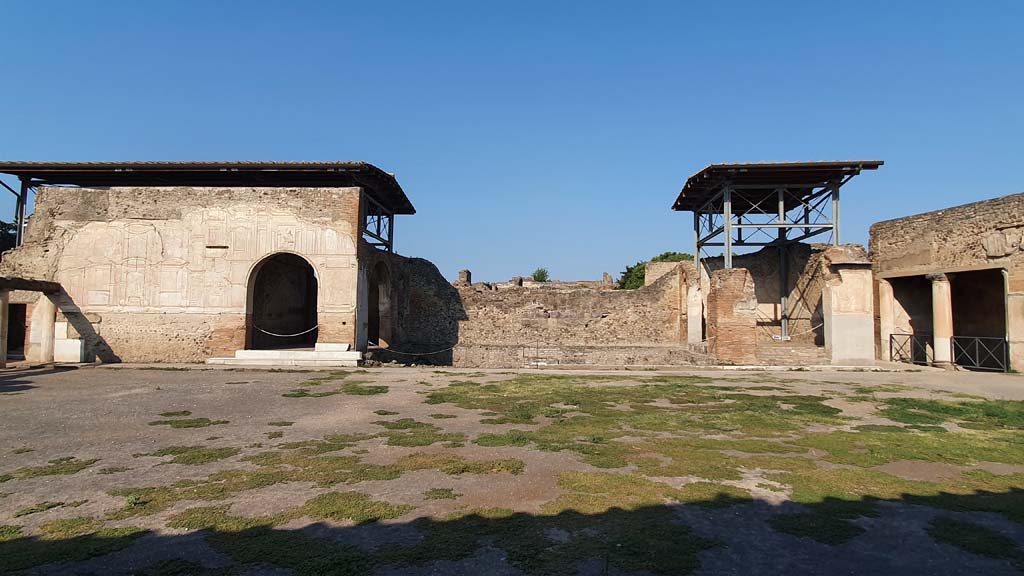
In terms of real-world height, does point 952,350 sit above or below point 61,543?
above

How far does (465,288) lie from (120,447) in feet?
58.8

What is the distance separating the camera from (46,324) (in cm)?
1599

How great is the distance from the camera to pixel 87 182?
18.8 metres

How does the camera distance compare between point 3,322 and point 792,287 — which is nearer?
point 3,322

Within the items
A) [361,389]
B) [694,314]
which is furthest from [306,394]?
[694,314]

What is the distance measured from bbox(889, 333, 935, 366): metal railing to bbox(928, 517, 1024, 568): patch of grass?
57.0ft

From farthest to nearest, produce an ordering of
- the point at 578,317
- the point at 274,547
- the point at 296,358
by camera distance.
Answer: the point at 578,317
the point at 296,358
the point at 274,547

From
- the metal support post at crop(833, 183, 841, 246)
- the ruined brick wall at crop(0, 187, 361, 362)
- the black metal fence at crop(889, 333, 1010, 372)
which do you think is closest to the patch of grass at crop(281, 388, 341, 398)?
the ruined brick wall at crop(0, 187, 361, 362)

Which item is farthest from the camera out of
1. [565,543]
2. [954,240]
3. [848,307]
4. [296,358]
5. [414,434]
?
[848,307]

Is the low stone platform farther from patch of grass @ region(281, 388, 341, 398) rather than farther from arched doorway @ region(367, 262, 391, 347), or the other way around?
arched doorway @ region(367, 262, 391, 347)

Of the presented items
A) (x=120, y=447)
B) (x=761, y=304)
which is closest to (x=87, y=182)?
(x=120, y=447)

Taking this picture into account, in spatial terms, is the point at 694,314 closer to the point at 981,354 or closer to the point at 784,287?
the point at 784,287

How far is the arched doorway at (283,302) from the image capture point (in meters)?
20.5

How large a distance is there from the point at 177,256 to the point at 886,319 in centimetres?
2397
